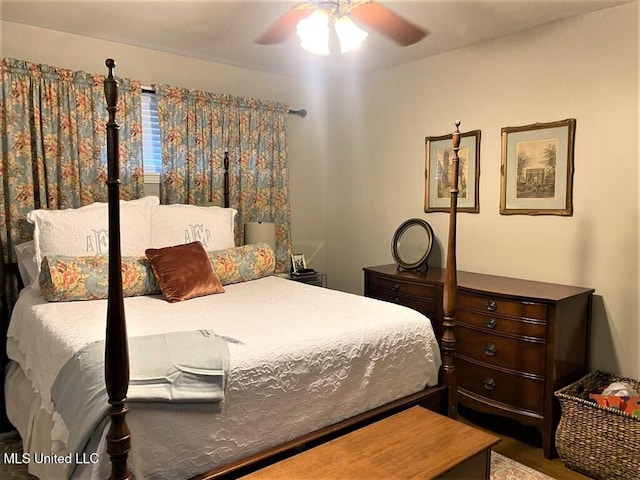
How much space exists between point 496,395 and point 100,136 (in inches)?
122

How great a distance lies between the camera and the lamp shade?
3840 mm

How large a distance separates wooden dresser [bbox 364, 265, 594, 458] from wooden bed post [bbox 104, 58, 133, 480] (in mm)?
2134

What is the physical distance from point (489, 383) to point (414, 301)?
0.72 meters

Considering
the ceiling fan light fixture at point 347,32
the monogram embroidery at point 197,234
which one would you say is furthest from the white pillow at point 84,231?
the ceiling fan light fixture at point 347,32

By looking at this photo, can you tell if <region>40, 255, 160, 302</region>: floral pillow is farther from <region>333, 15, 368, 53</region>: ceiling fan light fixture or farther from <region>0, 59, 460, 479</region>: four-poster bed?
<region>333, 15, 368, 53</region>: ceiling fan light fixture

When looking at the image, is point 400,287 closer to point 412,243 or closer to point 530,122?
point 412,243

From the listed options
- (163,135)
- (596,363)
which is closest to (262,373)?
(596,363)

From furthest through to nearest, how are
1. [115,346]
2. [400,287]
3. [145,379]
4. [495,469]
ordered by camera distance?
[400,287] < [495,469] < [145,379] < [115,346]

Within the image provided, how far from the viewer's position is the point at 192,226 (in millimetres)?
3264

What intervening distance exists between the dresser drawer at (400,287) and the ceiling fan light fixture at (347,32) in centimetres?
165

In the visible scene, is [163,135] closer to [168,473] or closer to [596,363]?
[168,473]

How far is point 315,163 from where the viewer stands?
4.65 m

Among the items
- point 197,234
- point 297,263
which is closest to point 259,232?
point 297,263

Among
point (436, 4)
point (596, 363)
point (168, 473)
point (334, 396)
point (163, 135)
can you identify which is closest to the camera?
point (168, 473)
